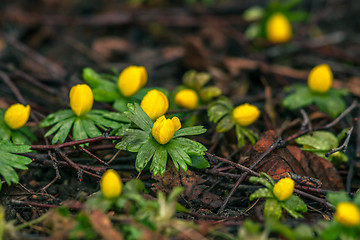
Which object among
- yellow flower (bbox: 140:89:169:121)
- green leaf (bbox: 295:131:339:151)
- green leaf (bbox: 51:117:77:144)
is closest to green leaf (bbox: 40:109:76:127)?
green leaf (bbox: 51:117:77:144)

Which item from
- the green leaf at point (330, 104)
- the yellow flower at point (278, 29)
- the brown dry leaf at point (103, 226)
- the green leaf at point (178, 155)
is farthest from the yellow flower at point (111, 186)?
the yellow flower at point (278, 29)

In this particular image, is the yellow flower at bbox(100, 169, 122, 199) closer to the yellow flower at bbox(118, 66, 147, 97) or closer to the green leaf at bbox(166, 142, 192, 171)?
the green leaf at bbox(166, 142, 192, 171)

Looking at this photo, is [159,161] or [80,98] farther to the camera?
[80,98]

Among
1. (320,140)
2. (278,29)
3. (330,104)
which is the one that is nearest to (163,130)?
(320,140)

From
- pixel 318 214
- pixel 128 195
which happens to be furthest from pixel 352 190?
pixel 128 195

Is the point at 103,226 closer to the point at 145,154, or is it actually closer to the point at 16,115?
the point at 145,154

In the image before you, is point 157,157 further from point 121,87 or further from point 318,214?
point 318,214

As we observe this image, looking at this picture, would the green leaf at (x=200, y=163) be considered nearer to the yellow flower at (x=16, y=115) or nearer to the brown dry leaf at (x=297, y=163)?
the brown dry leaf at (x=297, y=163)
